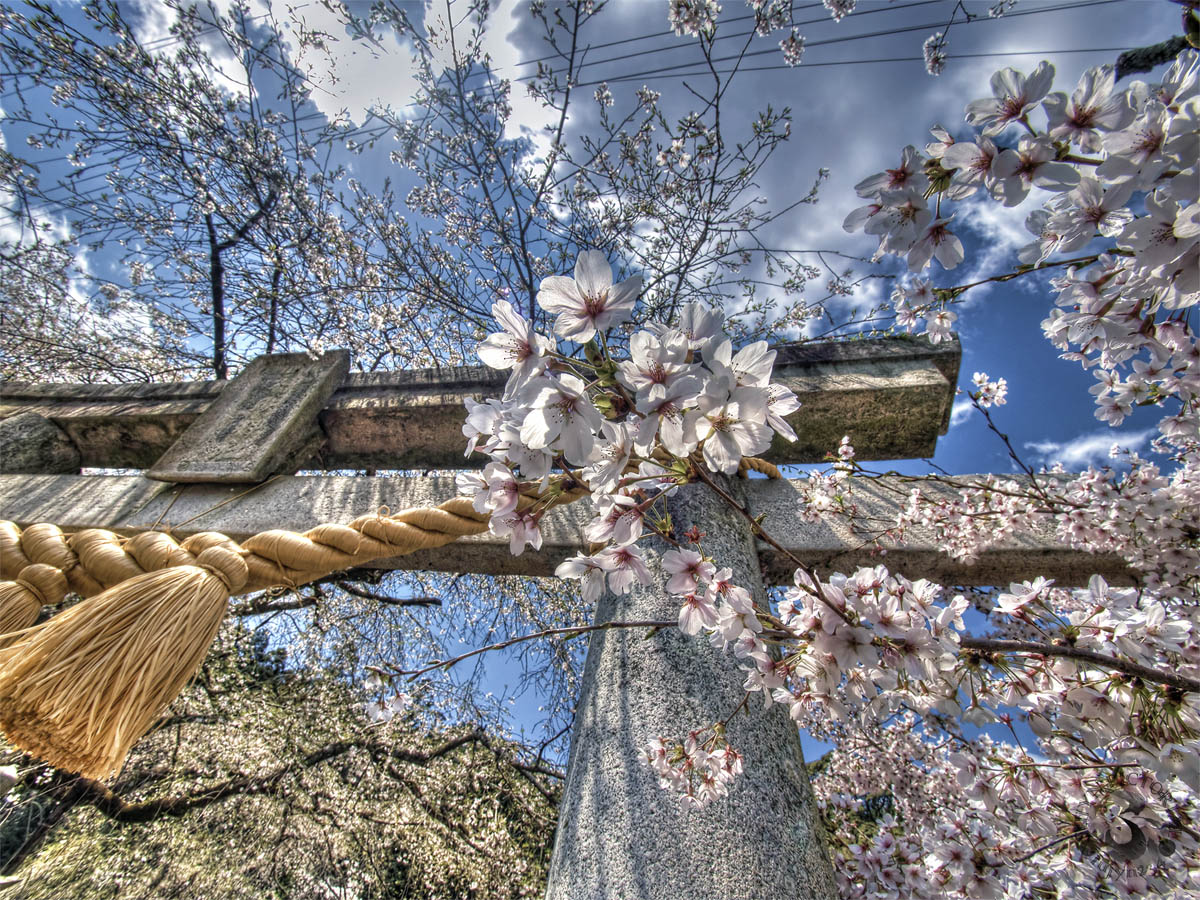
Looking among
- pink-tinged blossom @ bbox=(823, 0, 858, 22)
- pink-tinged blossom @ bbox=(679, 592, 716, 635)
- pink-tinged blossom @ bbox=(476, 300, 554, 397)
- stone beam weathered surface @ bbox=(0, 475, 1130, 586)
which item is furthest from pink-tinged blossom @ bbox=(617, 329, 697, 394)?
pink-tinged blossom @ bbox=(823, 0, 858, 22)

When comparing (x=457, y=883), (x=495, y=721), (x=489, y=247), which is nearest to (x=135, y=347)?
(x=489, y=247)

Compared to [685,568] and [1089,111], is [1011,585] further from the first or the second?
[1089,111]

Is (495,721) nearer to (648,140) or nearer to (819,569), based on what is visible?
(819,569)

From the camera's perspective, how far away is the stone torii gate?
967 millimetres

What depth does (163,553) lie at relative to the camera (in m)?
1.26

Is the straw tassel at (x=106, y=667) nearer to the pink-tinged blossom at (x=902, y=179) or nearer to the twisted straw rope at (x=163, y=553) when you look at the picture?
the twisted straw rope at (x=163, y=553)

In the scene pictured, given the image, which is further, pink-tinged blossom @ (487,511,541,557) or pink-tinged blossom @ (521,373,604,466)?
pink-tinged blossom @ (487,511,541,557)

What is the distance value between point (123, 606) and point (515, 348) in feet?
3.57

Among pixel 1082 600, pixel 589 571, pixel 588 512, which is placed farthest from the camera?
pixel 588 512

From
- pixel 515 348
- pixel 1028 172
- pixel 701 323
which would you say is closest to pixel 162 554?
pixel 515 348

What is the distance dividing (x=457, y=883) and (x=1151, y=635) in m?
3.65

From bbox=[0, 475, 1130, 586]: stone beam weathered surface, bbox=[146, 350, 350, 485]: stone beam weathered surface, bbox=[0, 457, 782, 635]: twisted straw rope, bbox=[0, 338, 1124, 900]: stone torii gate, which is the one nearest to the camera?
bbox=[0, 338, 1124, 900]: stone torii gate

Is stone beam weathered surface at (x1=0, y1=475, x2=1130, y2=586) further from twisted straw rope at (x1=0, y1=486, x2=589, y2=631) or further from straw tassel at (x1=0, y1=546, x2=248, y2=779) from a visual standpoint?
straw tassel at (x1=0, y1=546, x2=248, y2=779)

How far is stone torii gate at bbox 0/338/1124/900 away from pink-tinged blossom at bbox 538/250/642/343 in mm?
933
